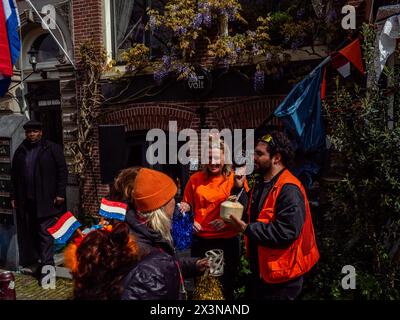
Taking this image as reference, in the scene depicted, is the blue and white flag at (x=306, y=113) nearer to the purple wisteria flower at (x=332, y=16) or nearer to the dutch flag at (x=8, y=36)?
the purple wisteria flower at (x=332, y=16)

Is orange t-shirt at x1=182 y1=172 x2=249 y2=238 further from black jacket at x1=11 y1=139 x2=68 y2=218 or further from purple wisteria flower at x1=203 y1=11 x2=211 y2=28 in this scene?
purple wisteria flower at x1=203 y1=11 x2=211 y2=28

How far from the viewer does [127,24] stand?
7609mm

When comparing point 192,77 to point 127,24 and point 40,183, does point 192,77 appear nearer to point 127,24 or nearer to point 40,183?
point 127,24

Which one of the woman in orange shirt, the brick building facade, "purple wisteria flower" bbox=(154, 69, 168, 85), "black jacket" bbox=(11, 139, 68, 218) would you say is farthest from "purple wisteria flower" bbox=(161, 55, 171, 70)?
the woman in orange shirt

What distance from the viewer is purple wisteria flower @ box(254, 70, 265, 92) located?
5.80 m

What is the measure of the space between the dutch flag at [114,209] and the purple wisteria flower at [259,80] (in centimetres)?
375

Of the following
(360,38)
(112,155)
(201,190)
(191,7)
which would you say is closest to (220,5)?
(191,7)

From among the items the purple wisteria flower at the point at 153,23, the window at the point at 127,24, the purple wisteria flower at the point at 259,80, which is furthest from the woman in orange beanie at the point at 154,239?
the window at the point at 127,24

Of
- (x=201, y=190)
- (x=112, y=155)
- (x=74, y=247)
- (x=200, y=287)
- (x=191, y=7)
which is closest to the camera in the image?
(x=74, y=247)

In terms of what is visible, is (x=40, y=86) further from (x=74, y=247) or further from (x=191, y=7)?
(x=74, y=247)

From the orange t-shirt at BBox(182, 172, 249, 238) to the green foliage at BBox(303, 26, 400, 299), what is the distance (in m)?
1.01

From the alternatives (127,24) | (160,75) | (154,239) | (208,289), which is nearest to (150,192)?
(154,239)

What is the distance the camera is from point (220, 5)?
6078mm
